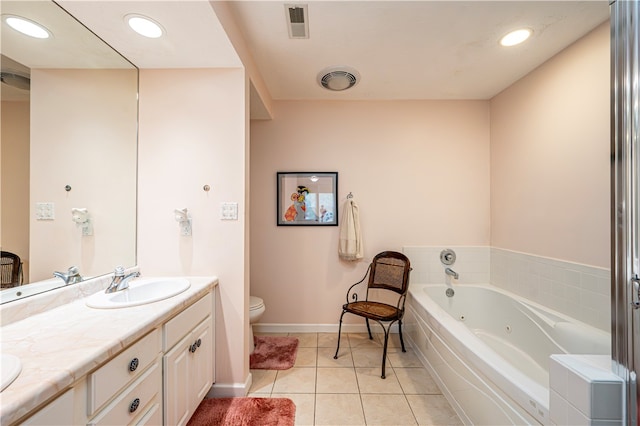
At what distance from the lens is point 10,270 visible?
1.09 m

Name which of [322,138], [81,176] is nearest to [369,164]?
[322,138]

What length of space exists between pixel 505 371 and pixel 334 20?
7.09 feet

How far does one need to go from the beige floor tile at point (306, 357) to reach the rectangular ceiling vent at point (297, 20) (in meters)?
2.51

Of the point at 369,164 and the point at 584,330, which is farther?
the point at 369,164

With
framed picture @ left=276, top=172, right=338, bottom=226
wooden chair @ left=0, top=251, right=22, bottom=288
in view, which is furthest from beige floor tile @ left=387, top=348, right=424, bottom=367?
wooden chair @ left=0, top=251, right=22, bottom=288

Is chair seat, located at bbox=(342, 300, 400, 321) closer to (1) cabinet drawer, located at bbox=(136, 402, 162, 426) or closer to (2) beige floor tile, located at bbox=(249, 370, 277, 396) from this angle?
(2) beige floor tile, located at bbox=(249, 370, 277, 396)

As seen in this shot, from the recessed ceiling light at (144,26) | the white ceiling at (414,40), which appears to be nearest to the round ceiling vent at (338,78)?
the white ceiling at (414,40)

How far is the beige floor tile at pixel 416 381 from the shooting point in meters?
1.80

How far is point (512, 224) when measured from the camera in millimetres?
2352

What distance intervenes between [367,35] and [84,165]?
1.96 meters

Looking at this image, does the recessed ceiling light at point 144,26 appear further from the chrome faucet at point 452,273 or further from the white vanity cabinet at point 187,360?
the chrome faucet at point 452,273

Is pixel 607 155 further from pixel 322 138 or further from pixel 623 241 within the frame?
pixel 322 138

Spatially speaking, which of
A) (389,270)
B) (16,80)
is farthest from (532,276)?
(16,80)

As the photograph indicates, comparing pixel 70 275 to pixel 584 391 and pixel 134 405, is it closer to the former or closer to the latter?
pixel 134 405
